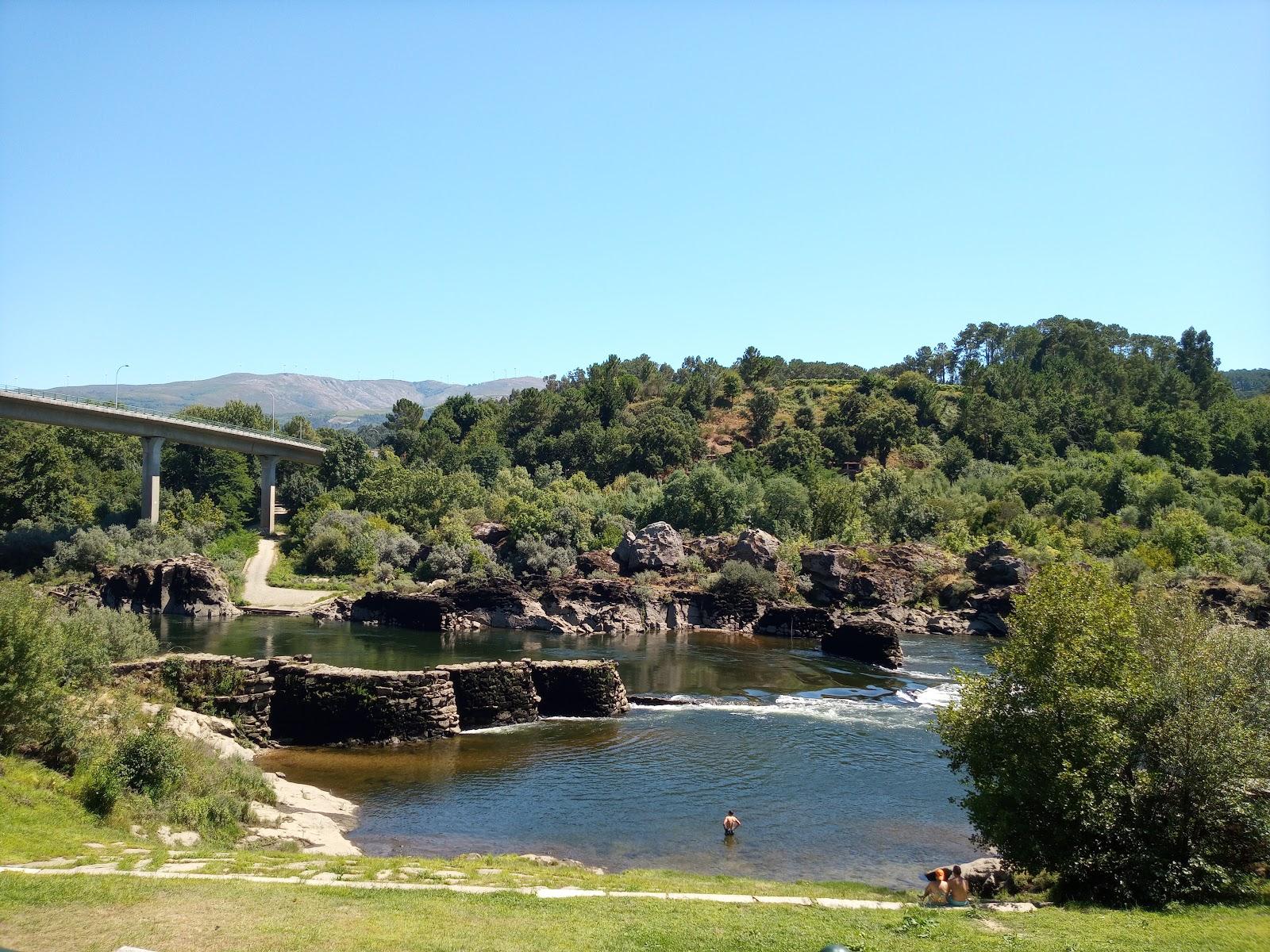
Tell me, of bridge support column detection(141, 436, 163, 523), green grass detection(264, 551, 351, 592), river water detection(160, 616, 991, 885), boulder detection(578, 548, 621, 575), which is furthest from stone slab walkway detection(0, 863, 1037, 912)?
bridge support column detection(141, 436, 163, 523)

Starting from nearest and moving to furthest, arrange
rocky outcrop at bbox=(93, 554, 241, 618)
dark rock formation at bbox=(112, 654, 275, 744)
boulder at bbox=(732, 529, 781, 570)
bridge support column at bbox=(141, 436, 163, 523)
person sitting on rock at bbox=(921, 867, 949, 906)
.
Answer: person sitting on rock at bbox=(921, 867, 949, 906)
dark rock formation at bbox=(112, 654, 275, 744)
rocky outcrop at bbox=(93, 554, 241, 618)
boulder at bbox=(732, 529, 781, 570)
bridge support column at bbox=(141, 436, 163, 523)

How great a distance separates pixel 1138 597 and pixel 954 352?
175m

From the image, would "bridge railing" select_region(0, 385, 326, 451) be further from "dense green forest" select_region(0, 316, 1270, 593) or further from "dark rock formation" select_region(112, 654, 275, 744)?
"dark rock formation" select_region(112, 654, 275, 744)

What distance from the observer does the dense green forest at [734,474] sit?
7925cm

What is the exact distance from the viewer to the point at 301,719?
33.8 meters

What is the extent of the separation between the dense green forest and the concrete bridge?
Answer: 3486 mm

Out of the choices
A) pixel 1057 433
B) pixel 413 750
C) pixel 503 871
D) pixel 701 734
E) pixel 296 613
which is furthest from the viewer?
pixel 1057 433

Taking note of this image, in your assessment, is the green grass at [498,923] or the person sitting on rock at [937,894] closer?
the green grass at [498,923]

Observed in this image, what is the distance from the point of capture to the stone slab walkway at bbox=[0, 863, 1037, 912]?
51.4 ft

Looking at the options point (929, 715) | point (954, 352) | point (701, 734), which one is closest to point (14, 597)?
point (701, 734)

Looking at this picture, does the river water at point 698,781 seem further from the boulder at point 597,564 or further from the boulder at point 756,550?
the boulder at point 597,564

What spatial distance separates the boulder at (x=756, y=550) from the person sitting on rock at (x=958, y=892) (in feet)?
175

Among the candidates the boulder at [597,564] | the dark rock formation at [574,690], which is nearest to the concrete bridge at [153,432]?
the boulder at [597,564]

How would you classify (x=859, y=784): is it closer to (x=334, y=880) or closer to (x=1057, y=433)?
(x=334, y=880)
